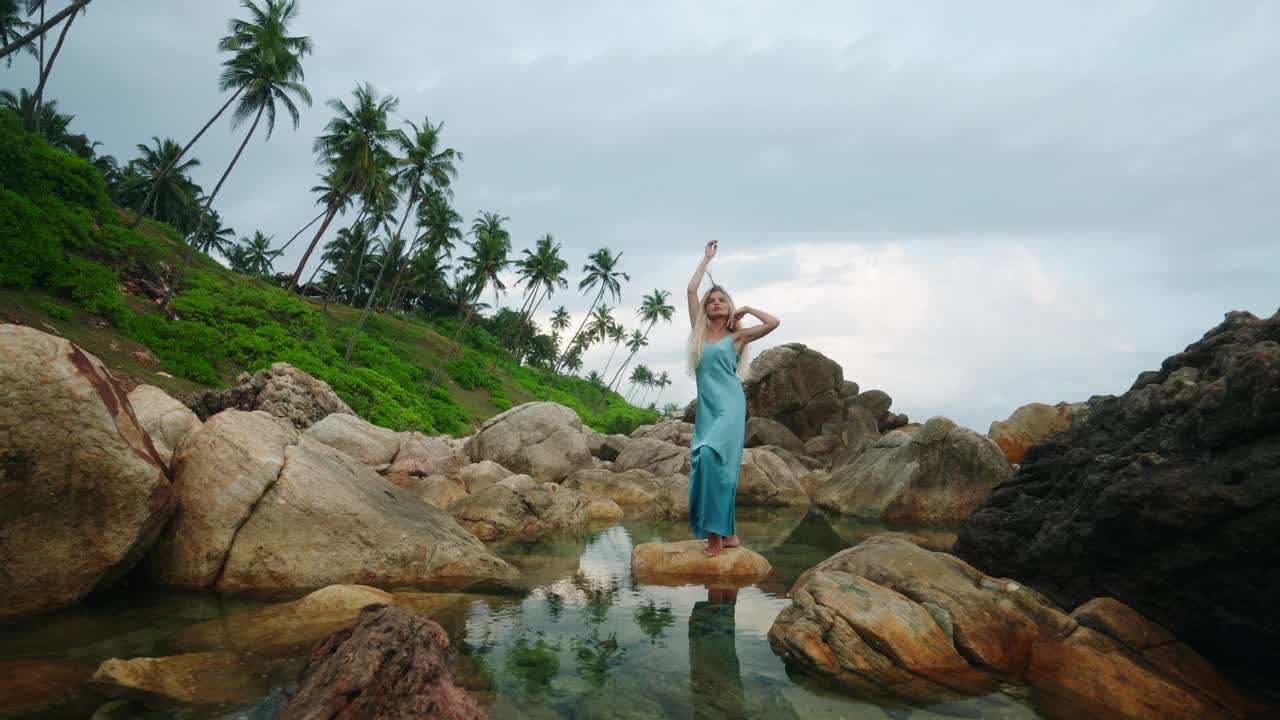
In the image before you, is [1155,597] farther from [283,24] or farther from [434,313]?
[434,313]

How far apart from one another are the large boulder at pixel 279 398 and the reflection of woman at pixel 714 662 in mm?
13459

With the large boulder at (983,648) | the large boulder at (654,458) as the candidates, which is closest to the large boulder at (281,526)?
the large boulder at (983,648)

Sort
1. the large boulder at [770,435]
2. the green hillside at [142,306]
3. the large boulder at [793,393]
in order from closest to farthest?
the green hillside at [142,306], the large boulder at [770,435], the large boulder at [793,393]

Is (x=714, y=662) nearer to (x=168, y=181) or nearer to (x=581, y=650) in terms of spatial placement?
(x=581, y=650)

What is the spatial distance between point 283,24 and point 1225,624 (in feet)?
133

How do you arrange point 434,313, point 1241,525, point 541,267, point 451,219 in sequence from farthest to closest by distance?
point 434,313, point 541,267, point 451,219, point 1241,525

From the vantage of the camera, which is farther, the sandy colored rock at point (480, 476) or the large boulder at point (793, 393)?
the large boulder at point (793, 393)

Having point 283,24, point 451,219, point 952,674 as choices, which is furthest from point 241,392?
point 451,219

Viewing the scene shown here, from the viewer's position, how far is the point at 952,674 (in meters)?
3.59

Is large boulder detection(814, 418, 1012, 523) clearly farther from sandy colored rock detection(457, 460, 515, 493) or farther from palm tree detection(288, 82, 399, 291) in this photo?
palm tree detection(288, 82, 399, 291)

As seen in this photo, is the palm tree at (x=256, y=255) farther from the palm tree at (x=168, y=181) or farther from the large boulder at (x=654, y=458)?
the large boulder at (x=654, y=458)

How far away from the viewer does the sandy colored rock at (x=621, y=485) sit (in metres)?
13.1

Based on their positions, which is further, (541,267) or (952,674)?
(541,267)

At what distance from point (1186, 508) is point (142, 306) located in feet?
108
